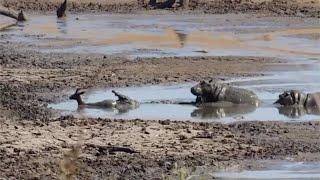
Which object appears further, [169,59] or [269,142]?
[169,59]

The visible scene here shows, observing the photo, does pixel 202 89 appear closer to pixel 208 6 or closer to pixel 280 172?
pixel 280 172

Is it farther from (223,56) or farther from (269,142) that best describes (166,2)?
(269,142)

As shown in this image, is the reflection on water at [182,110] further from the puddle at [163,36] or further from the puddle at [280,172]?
the puddle at [163,36]

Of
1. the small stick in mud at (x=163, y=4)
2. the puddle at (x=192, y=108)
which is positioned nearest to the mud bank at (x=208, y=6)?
the small stick in mud at (x=163, y=4)

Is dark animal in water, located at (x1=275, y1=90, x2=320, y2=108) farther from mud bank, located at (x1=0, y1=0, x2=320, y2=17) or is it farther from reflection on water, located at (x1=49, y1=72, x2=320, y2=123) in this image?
mud bank, located at (x1=0, y1=0, x2=320, y2=17)

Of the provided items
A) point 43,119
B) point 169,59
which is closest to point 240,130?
point 43,119

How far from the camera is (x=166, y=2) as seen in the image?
3253 cm

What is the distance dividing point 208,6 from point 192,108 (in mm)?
18944

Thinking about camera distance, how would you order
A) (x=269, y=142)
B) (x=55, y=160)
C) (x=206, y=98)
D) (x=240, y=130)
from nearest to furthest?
(x=55, y=160), (x=269, y=142), (x=240, y=130), (x=206, y=98)

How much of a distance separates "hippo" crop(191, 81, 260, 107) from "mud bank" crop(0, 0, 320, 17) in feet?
53.2

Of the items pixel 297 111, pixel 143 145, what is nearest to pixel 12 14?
pixel 297 111

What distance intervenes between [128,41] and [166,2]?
9407mm

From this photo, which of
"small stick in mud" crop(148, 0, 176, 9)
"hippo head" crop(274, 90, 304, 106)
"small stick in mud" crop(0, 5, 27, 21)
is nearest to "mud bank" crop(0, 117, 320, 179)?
"hippo head" crop(274, 90, 304, 106)

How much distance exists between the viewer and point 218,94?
47.5ft
